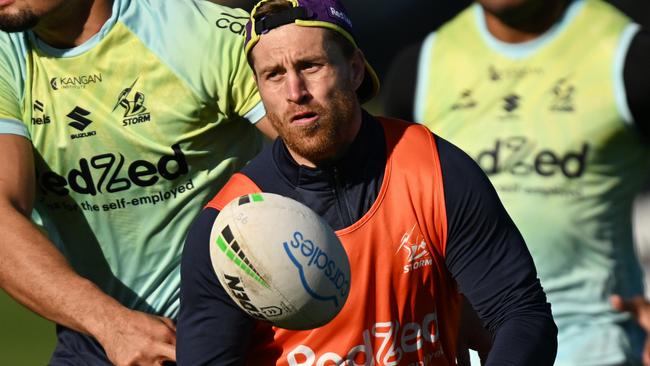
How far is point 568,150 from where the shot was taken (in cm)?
741

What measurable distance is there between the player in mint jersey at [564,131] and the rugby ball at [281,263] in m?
2.97

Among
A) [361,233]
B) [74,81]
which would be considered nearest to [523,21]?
[74,81]

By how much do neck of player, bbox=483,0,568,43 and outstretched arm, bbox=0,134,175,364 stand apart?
2.66m

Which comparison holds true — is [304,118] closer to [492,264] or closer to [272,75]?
[272,75]

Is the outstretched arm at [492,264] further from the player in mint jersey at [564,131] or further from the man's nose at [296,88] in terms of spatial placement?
the player in mint jersey at [564,131]

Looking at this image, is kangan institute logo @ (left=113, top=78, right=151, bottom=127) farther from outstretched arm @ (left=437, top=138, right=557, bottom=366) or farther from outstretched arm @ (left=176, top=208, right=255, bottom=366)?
outstretched arm @ (left=437, top=138, right=557, bottom=366)

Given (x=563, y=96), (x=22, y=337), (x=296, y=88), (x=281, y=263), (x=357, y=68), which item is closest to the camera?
(x=281, y=263)

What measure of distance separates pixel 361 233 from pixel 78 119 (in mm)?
1648

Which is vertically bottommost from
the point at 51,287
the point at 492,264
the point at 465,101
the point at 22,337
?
the point at 22,337

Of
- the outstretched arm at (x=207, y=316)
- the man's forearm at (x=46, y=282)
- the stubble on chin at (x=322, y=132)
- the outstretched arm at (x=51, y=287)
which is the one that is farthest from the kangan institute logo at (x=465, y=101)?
the outstretched arm at (x=207, y=316)

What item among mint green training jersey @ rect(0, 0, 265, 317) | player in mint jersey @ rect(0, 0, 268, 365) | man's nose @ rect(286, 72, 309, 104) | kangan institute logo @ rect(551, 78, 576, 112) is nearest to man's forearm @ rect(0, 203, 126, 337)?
player in mint jersey @ rect(0, 0, 268, 365)

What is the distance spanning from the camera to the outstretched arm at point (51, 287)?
5387 millimetres

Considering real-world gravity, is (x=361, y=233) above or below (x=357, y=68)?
below

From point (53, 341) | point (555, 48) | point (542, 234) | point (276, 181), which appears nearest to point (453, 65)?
point (555, 48)
